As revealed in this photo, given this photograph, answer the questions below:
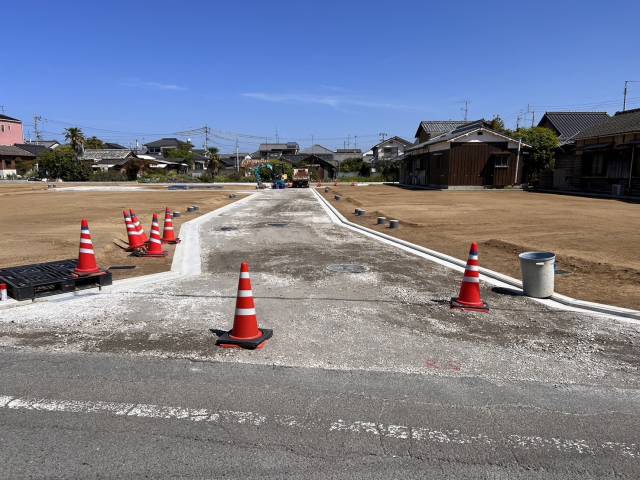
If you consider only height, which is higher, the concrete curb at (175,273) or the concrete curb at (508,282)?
the concrete curb at (508,282)

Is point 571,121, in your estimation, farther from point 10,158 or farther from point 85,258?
point 10,158

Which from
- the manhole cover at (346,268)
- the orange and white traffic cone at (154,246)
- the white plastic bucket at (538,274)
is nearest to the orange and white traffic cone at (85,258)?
the orange and white traffic cone at (154,246)

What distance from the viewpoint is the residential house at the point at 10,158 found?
75125 millimetres

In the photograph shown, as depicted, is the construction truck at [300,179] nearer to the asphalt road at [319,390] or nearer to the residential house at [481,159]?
the residential house at [481,159]

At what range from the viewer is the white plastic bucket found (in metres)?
6.61

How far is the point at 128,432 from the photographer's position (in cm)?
321

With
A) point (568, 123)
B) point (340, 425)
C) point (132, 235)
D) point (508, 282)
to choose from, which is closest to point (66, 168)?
point (132, 235)

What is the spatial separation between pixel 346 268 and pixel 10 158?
87996mm

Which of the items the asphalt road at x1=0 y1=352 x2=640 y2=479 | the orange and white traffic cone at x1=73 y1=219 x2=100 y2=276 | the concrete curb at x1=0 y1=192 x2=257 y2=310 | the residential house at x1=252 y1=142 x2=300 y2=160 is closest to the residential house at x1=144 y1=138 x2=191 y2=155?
the residential house at x1=252 y1=142 x2=300 y2=160

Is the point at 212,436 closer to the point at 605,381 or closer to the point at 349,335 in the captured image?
the point at 349,335

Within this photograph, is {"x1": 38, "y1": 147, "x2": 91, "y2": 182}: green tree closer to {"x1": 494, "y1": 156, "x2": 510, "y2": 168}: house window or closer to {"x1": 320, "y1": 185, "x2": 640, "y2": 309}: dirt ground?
{"x1": 494, "y1": 156, "x2": 510, "y2": 168}: house window

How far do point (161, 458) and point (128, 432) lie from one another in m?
0.43

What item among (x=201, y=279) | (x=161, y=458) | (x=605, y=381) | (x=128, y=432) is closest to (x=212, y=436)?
(x=161, y=458)

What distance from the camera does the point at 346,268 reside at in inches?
347
